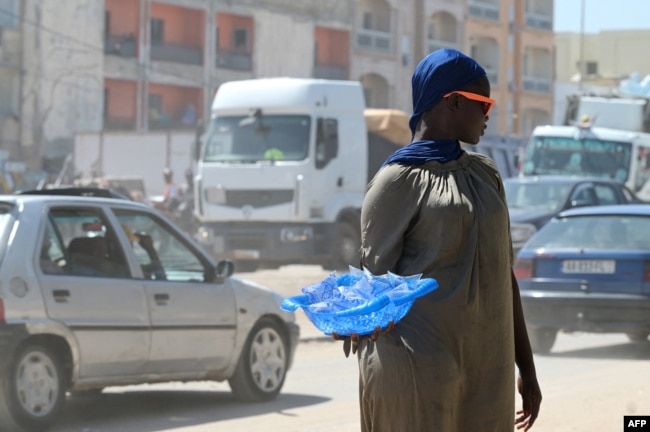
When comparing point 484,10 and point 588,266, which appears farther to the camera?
point 484,10

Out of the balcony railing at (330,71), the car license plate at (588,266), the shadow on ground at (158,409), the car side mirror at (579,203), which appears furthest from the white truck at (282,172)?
the balcony railing at (330,71)

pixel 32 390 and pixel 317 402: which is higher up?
pixel 32 390

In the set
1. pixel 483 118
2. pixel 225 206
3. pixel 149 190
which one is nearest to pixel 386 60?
pixel 149 190

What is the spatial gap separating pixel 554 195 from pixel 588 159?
23.2 ft

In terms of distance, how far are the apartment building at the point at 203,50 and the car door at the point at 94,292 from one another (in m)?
36.8

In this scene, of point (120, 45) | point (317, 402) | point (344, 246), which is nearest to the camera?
point (317, 402)

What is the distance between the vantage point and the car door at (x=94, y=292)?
350 inches

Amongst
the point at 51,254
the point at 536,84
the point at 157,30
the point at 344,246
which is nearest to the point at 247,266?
the point at 344,246

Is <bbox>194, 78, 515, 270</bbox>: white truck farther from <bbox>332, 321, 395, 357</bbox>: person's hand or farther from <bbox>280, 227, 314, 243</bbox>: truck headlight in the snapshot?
<bbox>332, 321, 395, 357</bbox>: person's hand

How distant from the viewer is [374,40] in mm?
62344

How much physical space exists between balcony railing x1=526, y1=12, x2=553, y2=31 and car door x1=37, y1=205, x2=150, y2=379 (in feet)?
221

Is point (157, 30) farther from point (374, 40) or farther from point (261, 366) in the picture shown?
point (261, 366)

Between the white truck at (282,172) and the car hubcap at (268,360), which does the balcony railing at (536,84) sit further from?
the car hubcap at (268,360)

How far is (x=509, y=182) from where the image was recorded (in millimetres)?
21766
